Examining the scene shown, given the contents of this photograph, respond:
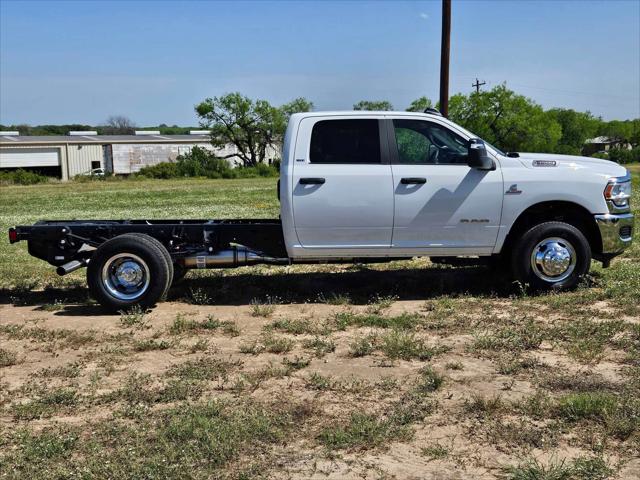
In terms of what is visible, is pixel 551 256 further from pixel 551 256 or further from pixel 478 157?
pixel 478 157

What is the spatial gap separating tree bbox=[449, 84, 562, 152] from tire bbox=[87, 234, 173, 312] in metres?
80.4

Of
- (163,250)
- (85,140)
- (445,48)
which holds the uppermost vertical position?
(445,48)

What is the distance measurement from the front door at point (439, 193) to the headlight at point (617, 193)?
1225 mm

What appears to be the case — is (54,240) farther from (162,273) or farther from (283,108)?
(283,108)

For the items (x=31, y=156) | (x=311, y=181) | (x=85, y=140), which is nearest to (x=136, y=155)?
(x=85, y=140)

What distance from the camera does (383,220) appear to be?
7.63 m

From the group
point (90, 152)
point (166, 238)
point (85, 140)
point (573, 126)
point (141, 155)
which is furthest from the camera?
point (573, 126)

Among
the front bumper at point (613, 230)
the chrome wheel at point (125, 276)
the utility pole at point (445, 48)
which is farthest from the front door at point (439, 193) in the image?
the utility pole at point (445, 48)

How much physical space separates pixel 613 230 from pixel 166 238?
494 centimetres

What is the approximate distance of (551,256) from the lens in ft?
25.7

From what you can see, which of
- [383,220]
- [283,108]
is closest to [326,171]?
[383,220]

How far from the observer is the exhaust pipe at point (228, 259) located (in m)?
7.96

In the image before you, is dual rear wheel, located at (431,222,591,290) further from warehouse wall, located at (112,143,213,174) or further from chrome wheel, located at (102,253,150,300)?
warehouse wall, located at (112,143,213,174)

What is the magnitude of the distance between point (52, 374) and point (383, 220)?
366 centimetres
